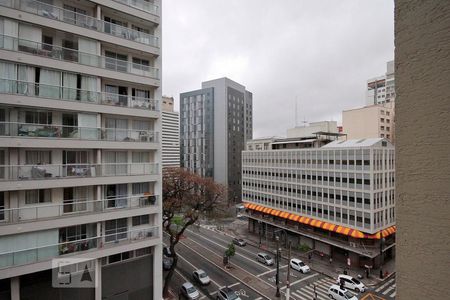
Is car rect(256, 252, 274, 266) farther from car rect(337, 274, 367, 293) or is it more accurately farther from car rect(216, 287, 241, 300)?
car rect(216, 287, 241, 300)

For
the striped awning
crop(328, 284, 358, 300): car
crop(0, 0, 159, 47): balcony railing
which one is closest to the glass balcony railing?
crop(0, 0, 159, 47): balcony railing

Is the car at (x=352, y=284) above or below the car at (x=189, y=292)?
below

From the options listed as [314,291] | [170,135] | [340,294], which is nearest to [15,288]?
[314,291]

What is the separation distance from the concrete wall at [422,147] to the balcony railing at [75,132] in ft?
57.5

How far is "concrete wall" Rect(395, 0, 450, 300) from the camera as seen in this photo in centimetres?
146

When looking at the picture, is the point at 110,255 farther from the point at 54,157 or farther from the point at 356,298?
the point at 356,298

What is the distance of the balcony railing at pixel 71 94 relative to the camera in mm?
13836

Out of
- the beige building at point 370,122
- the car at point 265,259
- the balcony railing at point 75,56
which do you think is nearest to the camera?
the balcony railing at point 75,56

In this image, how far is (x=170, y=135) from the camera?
247 ft

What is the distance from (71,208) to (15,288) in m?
4.89

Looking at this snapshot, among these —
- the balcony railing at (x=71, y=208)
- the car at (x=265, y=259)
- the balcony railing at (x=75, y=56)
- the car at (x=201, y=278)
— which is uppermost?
the balcony railing at (x=75, y=56)

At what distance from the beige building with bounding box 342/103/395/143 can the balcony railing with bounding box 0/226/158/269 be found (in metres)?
49.5

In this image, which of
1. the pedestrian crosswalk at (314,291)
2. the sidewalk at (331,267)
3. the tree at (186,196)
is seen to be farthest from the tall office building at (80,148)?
the sidewalk at (331,267)

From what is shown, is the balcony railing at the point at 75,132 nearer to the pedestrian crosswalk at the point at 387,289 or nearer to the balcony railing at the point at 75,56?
the balcony railing at the point at 75,56
